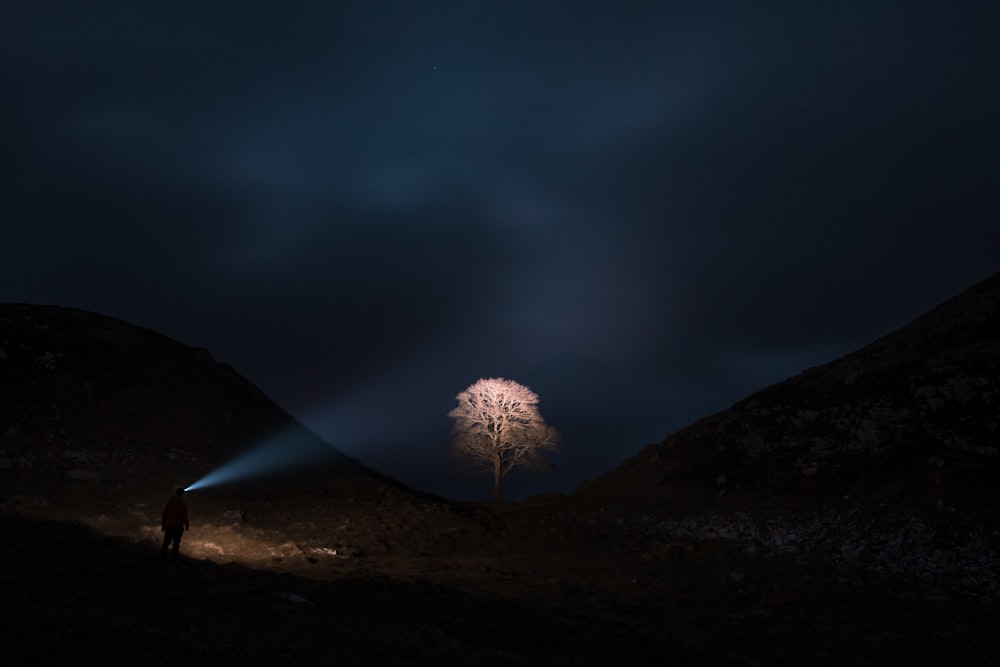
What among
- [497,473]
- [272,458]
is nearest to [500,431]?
[497,473]

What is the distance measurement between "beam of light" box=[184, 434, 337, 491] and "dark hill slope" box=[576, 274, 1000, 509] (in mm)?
16258

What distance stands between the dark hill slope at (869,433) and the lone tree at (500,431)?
500 inches

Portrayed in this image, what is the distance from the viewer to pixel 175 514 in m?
18.1

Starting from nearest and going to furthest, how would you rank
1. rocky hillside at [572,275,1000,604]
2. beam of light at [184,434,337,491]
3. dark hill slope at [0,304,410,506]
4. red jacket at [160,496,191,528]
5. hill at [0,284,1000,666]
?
hill at [0,284,1000,666] → red jacket at [160,496,191,528] → rocky hillside at [572,275,1000,604] → dark hill slope at [0,304,410,506] → beam of light at [184,434,337,491]

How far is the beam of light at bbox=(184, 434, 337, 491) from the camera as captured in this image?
2930 centimetres

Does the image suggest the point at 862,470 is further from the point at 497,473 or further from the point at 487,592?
the point at 497,473

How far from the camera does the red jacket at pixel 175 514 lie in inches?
709

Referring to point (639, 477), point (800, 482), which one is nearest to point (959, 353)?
point (800, 482)

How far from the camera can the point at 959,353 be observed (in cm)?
2748

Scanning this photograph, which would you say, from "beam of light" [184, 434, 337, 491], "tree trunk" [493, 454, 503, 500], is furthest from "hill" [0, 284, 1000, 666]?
"tree trunk" [493, 454, 503, 500]

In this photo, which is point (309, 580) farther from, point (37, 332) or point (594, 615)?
point (37, 332)

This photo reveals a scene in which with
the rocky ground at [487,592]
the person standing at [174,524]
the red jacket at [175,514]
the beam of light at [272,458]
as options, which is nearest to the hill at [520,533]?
the rocky ground at [487,592]

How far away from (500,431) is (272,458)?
1988 cm

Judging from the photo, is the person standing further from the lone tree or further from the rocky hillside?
the lone tree
